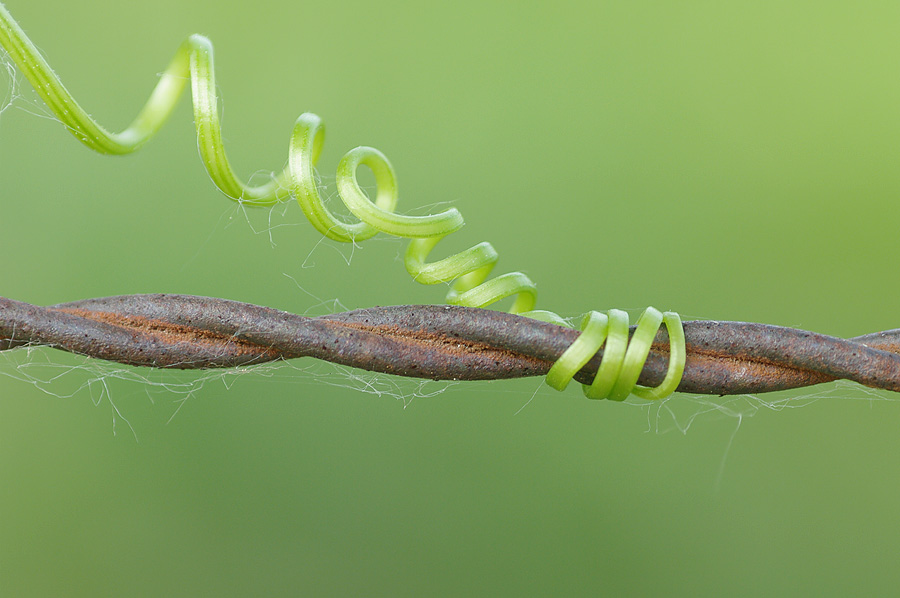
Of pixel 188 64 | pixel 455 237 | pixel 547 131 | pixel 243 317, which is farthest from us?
pixel 547 131

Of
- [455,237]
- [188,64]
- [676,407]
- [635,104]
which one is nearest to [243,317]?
[188,64]

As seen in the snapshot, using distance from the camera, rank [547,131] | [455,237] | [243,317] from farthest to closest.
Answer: [547,131], [455,237], [243,317]

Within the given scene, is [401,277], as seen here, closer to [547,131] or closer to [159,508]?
[547,131]

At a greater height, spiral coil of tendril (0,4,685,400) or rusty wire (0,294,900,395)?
spiral coil of tendril (0,4,685,400)

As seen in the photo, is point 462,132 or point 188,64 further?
point 462,132
